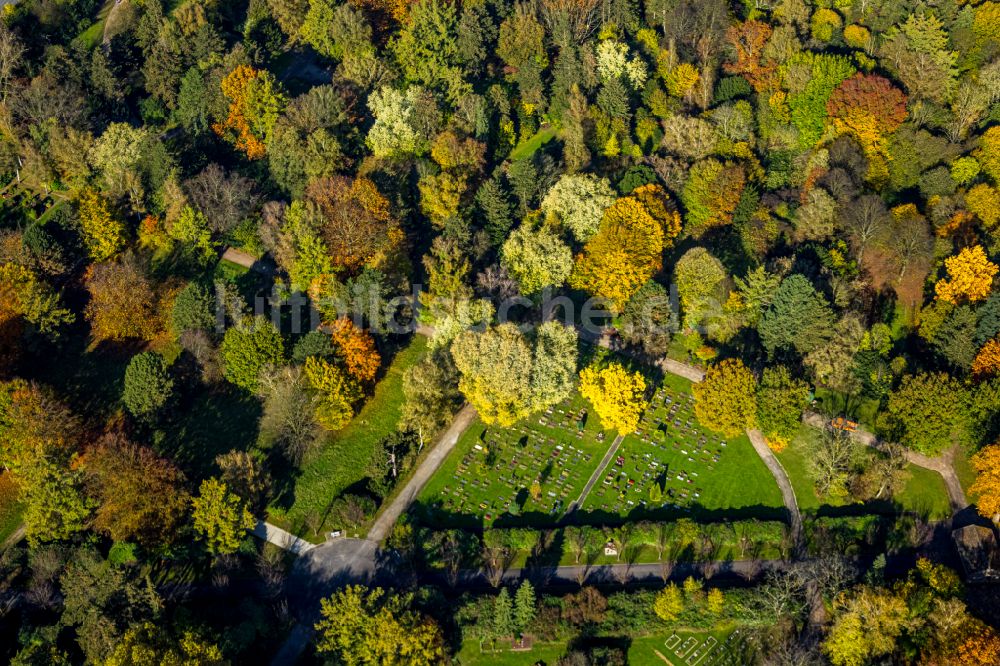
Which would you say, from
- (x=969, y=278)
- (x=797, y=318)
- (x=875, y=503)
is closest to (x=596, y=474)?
(x=797, y=318)

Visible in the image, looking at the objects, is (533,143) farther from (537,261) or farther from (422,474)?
(422,474)

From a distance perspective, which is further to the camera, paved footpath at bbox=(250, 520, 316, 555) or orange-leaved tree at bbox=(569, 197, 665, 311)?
orange-leaved tree at bbox=(569, 197, 665, 311)

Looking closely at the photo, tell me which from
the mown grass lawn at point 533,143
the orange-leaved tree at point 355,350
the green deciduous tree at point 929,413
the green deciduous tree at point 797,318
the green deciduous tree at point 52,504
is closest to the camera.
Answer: the green deciduous tree at point 52,504

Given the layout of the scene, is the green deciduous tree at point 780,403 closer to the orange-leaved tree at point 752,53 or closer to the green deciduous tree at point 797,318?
the green deciduous tree at point 797,318

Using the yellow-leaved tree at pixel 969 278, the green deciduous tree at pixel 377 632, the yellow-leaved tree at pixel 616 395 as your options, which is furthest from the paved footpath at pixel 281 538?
the yellow-leaved tree at pixel 969 278

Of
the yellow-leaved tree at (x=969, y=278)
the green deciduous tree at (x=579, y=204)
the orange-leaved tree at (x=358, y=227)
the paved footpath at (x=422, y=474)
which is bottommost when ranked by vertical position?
the paved footpath at (x=422, y=474)

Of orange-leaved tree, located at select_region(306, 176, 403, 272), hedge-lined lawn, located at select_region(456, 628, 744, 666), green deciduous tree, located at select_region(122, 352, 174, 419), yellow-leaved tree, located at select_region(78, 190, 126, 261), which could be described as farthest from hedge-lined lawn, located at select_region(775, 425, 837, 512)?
yellow-leaved tree, located at select_region(78, 190, 126, 261)

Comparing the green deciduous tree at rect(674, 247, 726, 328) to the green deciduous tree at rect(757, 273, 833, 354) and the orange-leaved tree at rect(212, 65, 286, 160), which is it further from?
the orange-leaved tree at rect(212, 65, 286, 160)
